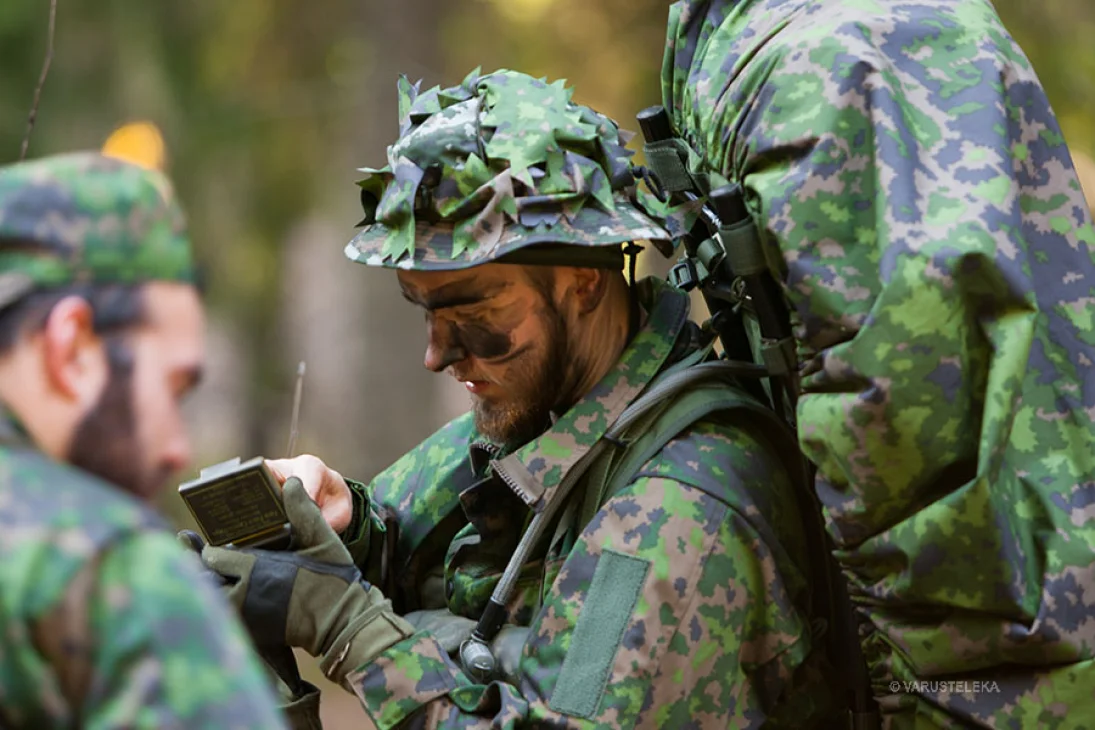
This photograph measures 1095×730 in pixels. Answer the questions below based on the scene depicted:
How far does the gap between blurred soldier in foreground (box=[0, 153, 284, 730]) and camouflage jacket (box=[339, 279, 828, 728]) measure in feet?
5.17

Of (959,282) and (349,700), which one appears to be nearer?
(959,282)

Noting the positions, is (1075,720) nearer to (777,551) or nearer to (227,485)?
(777,551)

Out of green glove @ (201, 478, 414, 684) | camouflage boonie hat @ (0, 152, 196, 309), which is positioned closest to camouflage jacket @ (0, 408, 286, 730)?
camouflage boonie hat @ (0, 152, 196, 309)

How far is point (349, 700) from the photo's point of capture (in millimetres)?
11602

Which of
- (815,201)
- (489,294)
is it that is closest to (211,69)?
(489,294)

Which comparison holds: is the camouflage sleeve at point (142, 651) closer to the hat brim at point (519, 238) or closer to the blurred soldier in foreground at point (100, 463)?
the blurred soldier in foreground at point (100, 463)

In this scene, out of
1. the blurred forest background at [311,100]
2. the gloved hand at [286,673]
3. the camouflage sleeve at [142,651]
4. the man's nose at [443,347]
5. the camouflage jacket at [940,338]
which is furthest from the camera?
the blurred forest background at [311,100]

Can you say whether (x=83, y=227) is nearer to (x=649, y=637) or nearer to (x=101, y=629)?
(x=101, y=629)

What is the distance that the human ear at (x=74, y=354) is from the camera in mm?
1887

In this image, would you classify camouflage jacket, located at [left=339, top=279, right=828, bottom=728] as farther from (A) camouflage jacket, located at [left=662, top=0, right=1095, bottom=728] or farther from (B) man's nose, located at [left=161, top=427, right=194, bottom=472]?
(B) man's nose, located at [left=161, top=427, right=194, bottom=472]

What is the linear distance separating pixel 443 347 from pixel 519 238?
40 cm

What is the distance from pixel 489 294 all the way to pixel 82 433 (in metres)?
1.93

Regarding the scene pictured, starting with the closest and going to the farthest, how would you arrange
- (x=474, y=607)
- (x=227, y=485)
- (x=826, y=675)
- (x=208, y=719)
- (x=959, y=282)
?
(x=208, y=719) < (x=959, y=282) < (x=227, y=485) < (x=826, y=675) < (x=474, y=607)


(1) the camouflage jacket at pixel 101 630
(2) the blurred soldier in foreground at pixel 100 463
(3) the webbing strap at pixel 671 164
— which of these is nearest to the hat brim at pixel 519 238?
(3) the webbing strap at pixel 671 164
